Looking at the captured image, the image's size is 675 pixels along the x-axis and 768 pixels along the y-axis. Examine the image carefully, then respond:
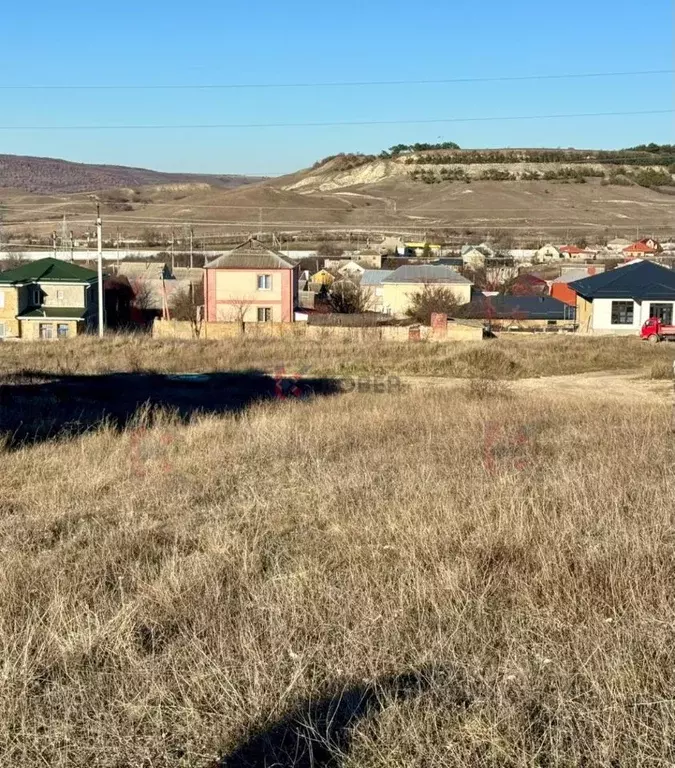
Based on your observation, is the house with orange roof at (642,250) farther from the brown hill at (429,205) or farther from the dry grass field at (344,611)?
the dry grass field at (344,611)

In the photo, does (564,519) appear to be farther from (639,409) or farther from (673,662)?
(639,409)

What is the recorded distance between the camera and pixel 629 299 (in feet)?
132

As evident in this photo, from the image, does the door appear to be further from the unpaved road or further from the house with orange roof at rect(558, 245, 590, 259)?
the house with orange roof at rect(558, 245, 590, 259)

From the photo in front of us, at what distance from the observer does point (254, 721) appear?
318 cm

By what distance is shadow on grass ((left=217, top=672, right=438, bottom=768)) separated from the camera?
9.68 ft

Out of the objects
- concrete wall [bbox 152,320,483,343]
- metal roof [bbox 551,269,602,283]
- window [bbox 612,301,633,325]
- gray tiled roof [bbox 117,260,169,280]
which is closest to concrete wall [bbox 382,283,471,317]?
window [bbox 612,301,633,325]

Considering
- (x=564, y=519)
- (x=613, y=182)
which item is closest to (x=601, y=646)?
(x=564, y=519)

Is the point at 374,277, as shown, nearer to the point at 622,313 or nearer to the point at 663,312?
the point at 622,313

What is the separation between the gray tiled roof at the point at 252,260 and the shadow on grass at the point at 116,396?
16.8 meters

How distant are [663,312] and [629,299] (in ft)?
5.09

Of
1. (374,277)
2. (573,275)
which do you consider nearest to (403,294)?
(374,277)

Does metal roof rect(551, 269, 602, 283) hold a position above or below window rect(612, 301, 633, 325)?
above

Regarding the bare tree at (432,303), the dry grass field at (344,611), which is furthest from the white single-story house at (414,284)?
the dry grass field at (344,611)

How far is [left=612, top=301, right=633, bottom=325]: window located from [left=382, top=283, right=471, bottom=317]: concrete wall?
765 cm
